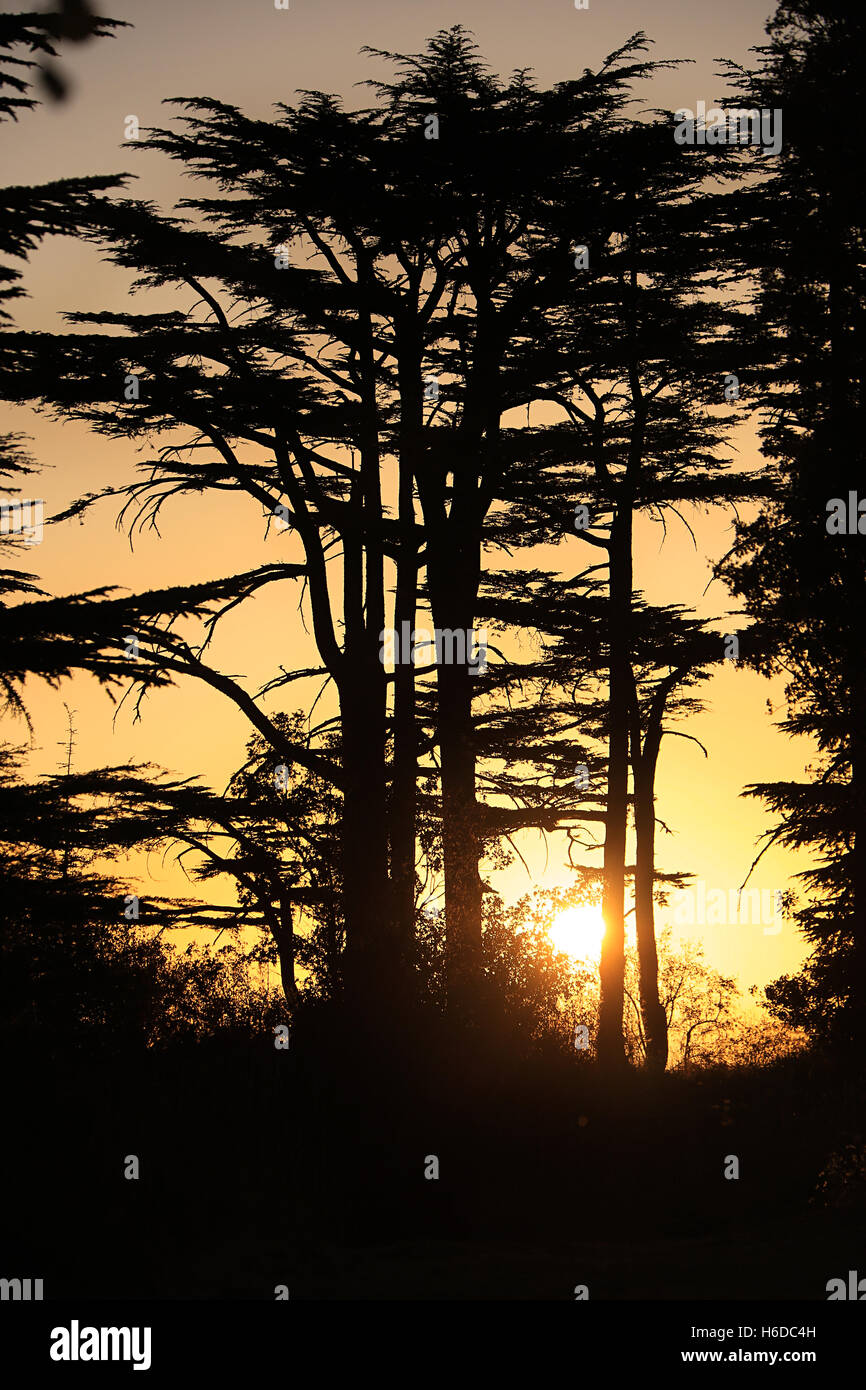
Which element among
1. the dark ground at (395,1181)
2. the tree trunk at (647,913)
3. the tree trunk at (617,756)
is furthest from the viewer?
the tree trunk at (647,913)

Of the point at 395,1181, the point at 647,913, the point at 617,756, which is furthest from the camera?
the point at 647,913

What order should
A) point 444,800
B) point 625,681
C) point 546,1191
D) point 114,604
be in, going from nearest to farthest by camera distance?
point 114,604
point 546,1191
point 444,800
point 625,681

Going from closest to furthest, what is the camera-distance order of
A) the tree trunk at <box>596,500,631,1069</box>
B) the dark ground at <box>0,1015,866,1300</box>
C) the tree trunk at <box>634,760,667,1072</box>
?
1. the dark ground at <box>0,1015,866,1300</box>
2. the tree trunk at <box>596,500,631,1069</box>
3. the tree trunk at <box>634,760,667,1072</box>

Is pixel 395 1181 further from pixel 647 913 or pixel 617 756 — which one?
pixel 647 913

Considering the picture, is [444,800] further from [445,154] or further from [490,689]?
[445,154]

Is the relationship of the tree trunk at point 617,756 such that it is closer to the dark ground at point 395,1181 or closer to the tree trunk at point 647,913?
the tree trunk at point 647,913

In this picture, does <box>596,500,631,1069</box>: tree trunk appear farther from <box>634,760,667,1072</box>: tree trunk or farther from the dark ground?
the dark ground

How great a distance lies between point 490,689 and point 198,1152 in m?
13.2

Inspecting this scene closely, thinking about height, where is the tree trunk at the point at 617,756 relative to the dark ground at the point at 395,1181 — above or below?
Result: above

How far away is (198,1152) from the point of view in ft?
59.8

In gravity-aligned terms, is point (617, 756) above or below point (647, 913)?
above

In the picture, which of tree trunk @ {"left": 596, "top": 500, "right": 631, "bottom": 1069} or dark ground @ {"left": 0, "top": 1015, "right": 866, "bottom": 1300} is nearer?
dark ground @ {"left": 0, "top": 1015, "right": 866, "bottom": 1300}

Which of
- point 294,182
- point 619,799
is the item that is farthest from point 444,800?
point 294,182

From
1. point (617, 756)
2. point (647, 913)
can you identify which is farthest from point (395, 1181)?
point (647, 913)
